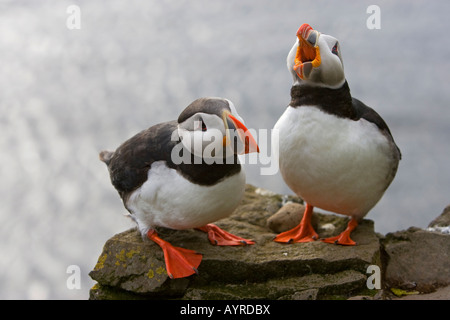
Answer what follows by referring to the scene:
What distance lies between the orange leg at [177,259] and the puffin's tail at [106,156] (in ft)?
1.87

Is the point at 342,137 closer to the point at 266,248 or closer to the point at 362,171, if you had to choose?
the point at 362,171

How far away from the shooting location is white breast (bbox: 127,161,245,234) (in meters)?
3.14

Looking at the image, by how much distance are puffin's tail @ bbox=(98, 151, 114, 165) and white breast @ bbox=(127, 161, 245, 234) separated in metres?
0.42

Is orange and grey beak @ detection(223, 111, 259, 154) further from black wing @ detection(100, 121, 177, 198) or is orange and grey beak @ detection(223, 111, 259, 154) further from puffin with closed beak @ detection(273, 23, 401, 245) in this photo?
puffin with closed beak @ detection(273, 23, 401, 245)

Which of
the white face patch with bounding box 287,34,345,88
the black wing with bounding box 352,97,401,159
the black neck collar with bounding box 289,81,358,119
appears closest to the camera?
the white face patch with bounding box 287,34,345,88

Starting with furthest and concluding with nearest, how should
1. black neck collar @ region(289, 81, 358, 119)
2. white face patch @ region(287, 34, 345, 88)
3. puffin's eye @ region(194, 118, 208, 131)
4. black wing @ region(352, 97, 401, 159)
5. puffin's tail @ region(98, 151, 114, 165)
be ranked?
puffin's tail @ region(98, 151, 114, 165), black wing @ region(352, 97, 401, 159), black neck collar @ region(289, 81, 358, 119), white face patch @ region(287, 34, 345, 88), puffin's eye @ region(194, 118, 208, 131)

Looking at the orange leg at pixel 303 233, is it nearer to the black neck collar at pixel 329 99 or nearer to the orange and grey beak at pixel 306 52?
the black neck collar at pixel 329 99

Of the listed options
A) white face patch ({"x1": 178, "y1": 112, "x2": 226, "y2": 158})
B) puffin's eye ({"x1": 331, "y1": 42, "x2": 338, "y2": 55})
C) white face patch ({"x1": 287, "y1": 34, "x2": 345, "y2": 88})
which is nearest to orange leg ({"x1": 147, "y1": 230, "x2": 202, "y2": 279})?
white face patch ({"x1": 178, "y1": 112, "x2": 226, "y2": 158})

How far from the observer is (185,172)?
3.12 m

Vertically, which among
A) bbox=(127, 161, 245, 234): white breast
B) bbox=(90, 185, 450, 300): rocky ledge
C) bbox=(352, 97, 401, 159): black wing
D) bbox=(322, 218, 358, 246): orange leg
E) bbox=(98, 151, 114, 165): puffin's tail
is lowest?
bbox=(90, 185, 450, 300): rocky ledge

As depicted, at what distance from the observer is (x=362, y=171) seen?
3377 mm

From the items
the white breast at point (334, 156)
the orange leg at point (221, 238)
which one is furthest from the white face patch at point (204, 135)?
the orange leg at point (221, 238)

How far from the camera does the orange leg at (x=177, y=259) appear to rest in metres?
3.27
